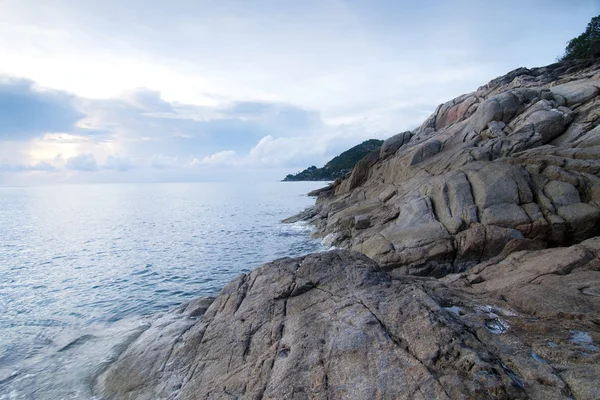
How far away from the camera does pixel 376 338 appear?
8.05 meters

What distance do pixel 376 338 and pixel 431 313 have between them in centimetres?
165

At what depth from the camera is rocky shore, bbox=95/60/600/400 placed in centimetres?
685

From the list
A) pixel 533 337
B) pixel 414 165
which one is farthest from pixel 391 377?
pixel 414 165

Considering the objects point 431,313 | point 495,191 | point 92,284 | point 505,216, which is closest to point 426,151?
point 495,191

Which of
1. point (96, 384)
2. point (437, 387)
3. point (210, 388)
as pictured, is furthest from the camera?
point (96, 384)

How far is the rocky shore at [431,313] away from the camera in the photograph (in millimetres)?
6848

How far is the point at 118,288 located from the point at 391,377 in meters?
21.9

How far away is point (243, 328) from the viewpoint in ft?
33.9

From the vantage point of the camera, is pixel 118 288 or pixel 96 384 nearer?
pixel 96 384

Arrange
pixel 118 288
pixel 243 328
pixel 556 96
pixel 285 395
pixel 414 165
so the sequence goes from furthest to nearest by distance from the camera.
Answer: pixel 414 165 < pixel 556 96 < pixel 118 288 < pixel 243 328 < pixel 285 395

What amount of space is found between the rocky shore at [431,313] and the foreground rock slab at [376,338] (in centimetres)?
4

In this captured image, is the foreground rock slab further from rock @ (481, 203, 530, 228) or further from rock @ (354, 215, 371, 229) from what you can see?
rock @ (354, 215, 371, 229)

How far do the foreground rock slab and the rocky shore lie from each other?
4cm

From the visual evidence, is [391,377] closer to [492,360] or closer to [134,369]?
[492,360]
